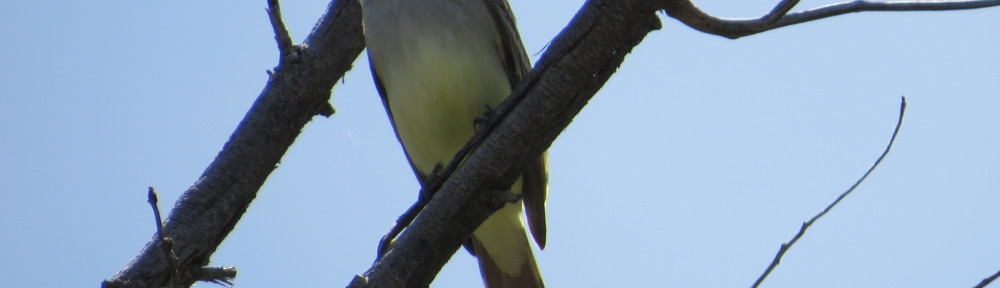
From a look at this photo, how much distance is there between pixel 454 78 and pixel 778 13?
7.71 ft

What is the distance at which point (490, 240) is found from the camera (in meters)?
6.47

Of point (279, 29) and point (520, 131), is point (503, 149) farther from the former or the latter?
point (279, 29)

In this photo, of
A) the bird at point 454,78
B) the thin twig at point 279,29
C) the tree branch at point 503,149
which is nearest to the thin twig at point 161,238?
the tree branch at point 503,149

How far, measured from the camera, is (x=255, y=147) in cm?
535

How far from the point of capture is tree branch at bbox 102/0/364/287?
15.5 feet

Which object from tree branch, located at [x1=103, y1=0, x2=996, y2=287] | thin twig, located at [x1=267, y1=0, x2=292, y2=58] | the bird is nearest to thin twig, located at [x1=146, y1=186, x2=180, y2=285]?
tree branch, located at [x1=103, y1=0, x2=996, y2=287]

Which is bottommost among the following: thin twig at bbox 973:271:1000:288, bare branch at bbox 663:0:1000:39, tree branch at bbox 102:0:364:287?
thin twig at bbox 973:271:1000:288

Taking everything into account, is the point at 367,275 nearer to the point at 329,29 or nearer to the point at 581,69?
the point at 581,69

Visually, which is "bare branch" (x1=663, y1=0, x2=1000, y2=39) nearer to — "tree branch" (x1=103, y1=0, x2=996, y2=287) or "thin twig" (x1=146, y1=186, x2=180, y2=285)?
"tree branch" (x1=103, y1=0, x2=996, y2=287)

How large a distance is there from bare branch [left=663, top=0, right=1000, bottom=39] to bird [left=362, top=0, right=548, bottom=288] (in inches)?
73.5

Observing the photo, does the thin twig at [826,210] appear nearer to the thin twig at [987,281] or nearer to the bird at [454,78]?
the thin twig at [987,281]

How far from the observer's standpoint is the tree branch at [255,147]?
186 inches

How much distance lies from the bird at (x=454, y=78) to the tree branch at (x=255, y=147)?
193 mm

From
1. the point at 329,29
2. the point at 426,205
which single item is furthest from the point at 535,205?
the point at 426,205
